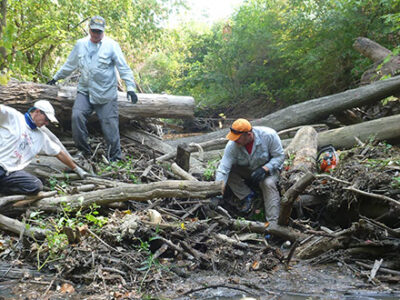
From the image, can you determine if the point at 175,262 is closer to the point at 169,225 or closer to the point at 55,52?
the point at 169,225

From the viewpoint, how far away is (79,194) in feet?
15.3

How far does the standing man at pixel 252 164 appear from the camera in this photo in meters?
4.83

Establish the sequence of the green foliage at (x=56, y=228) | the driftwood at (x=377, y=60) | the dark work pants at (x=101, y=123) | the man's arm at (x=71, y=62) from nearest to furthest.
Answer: the green foliage at (x=56, y=228)
the dark work pants at (x=101, y=123)
the man's arm at (x=71, y=62)
the driftwood at (x=377, y=60)

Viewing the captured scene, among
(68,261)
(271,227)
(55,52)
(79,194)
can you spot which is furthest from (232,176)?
(55,52)

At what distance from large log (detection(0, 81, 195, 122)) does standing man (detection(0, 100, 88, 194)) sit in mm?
1530

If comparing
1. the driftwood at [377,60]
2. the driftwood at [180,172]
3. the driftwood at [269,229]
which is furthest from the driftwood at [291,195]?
the driftwood at [377,60]

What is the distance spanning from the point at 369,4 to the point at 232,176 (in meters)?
7.30

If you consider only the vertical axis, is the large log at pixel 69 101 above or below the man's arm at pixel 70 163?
above

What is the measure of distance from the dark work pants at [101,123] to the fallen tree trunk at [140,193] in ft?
5.41

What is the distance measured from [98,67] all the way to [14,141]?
193 cm

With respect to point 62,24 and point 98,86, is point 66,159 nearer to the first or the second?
point 98,86

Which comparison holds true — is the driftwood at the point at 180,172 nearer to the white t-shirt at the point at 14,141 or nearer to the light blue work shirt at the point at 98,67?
the light blue work shirt at the point at 98,67

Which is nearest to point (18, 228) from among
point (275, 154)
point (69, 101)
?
point (69, 101)

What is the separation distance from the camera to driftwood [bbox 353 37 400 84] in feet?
27.0
